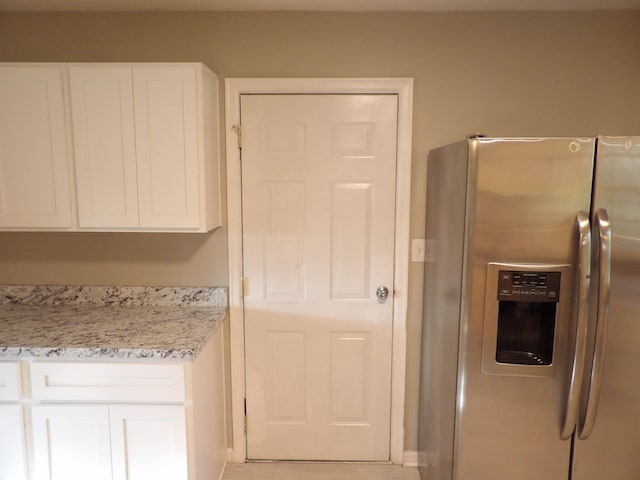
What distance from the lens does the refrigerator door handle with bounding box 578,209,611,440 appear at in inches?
58.1

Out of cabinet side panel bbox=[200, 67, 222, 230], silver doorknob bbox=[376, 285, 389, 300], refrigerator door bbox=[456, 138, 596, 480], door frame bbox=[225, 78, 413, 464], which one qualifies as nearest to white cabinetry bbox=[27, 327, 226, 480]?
door frame bbox=[225, 78, 413, 464]

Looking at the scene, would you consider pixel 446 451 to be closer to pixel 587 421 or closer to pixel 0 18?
pixel 587 421

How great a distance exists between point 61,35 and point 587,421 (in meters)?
2.92

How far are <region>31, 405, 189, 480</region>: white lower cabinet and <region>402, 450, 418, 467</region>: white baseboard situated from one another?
4.08 feet

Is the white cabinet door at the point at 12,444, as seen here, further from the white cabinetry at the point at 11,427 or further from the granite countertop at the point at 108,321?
the granite countertop at the point at 108,321

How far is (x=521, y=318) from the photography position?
1.62m

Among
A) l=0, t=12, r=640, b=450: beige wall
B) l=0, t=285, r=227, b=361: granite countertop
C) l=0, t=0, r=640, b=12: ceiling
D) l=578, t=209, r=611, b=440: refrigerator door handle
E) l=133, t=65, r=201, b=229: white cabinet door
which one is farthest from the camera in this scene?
l=0, t=12, r=640, b=450: beige wall

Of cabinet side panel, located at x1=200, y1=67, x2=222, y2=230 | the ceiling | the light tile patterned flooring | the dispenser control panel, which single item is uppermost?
the ceiling

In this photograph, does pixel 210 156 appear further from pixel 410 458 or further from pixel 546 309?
pixel 410 458

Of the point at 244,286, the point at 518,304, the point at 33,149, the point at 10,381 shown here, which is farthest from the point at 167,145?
the point at 518,304

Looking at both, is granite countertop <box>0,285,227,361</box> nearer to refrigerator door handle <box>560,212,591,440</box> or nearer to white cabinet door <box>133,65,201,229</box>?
white cabinet door <box>133,65,201,229</box>

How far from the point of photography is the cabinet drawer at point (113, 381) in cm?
167

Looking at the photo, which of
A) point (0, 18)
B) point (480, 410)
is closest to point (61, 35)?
point (0, 18)

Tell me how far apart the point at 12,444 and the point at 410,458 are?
192 cm
